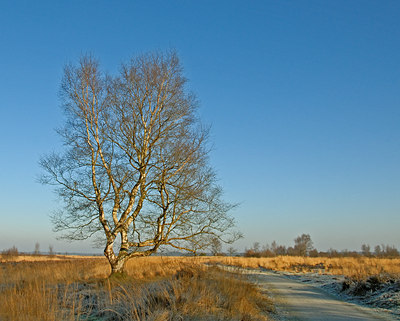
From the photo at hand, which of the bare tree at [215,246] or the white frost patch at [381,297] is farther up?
the bare tree at [215,246]

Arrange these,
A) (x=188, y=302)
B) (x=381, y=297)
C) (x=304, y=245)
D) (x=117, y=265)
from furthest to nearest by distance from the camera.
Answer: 1. (x=304, y=245)
2. (x=117, y=265)
3. (x=381, y=297)
4. (x=188, y=302)

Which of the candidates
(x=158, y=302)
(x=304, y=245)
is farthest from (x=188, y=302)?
(x=304, y=245)

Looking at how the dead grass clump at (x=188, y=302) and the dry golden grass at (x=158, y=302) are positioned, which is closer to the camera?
the dry golden grass at (x=158, y=302)

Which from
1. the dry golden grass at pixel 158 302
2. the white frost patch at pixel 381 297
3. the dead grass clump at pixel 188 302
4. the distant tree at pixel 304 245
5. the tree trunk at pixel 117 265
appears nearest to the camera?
the dry golden grass at pixel 158 302

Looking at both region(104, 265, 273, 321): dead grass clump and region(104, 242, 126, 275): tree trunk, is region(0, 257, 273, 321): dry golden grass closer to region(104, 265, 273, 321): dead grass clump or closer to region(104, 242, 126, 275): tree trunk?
region(104, 265, 273, 321): dead grass clump

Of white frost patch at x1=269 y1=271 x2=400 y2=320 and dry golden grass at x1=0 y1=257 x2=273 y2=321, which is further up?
dry golden grass at x1=0 y1=257 x2=273 y2=321

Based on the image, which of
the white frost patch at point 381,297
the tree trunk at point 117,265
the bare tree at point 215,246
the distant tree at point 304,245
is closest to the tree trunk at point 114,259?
the tree trunk at point 117,265

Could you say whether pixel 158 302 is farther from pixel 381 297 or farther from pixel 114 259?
pixel 381 297

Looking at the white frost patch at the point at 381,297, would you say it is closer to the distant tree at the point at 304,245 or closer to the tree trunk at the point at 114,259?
the tree trunk at the point at 114,259

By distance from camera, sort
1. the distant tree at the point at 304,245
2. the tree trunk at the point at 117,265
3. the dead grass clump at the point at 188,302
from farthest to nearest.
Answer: the distant tree at the point at 304,245
the tree trunk at the point at 117,265
the dead grass clump at the point at 188,302

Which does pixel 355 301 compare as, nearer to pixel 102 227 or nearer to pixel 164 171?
Result: pixel 164 171

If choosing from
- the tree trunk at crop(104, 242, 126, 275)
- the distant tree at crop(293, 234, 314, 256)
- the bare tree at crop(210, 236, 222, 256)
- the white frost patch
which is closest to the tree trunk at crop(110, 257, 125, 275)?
the tree trunk at crop(104, 242, 126, 275)

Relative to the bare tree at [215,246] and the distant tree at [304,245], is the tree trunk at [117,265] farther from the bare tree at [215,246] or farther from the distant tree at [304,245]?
the distant tree at [304,245]

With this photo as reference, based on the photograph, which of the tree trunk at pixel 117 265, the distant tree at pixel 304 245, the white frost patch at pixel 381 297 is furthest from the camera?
the distant tree at pixel 304 245
